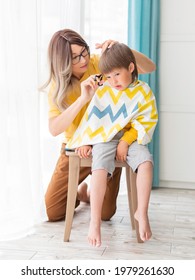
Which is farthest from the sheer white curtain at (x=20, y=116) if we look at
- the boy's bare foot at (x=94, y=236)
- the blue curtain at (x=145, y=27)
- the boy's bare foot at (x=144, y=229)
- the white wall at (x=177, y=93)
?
the white wall at (x=177, y=93)

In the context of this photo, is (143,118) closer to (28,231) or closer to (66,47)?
(66,47)

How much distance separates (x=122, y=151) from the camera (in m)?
2.28

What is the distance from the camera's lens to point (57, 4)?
9.28ft

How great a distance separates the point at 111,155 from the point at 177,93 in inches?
55.9

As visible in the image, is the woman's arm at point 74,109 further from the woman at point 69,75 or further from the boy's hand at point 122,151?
the boy's hand at point 122,151

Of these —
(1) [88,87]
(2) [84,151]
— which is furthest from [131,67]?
(2) [84,151]

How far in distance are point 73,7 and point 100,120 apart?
1.04 m

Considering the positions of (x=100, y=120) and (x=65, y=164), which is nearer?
(x=100, y=120)

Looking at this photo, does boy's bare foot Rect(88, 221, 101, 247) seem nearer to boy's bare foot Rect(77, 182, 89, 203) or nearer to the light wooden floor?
the light wooden floor

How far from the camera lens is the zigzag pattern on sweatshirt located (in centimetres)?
234

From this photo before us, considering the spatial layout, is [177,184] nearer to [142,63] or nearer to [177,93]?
[177,93]

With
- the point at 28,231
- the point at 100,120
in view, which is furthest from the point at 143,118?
the point at 28,231

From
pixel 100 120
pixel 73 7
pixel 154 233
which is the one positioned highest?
pixel 73 7

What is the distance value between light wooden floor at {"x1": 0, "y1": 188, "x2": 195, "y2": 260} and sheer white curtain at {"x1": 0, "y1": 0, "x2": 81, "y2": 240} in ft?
0.40
